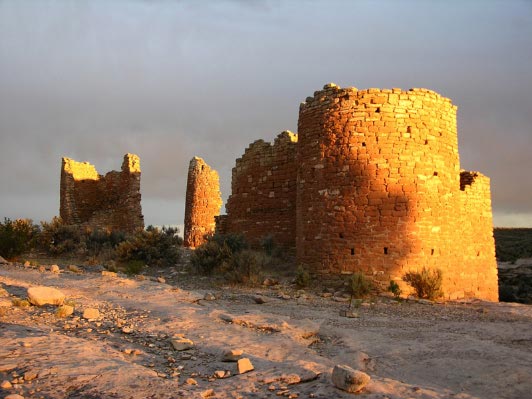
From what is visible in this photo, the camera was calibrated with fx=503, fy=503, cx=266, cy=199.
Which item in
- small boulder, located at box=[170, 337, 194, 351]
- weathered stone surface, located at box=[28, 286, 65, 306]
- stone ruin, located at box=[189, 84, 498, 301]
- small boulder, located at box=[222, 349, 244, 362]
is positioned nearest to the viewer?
small boulder, located at box=[222, 349, 244, 362]

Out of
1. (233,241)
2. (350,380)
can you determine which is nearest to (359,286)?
(233,241)

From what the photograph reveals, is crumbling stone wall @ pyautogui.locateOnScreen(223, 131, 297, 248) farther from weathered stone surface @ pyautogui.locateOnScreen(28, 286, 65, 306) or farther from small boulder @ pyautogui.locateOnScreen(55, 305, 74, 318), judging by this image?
small boulder @ pyautogui.locateOnScreen(55, 305, 74, 318)

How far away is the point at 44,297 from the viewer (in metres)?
6.96

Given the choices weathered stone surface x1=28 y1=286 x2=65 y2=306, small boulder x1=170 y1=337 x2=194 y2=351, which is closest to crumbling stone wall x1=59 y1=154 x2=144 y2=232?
weathered stone surface x1=28 y1=286 x2=65 y2=306

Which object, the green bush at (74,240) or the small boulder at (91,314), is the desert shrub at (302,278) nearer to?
the small boulder at (91,314)

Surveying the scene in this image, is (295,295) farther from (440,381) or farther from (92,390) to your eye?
(92,390)

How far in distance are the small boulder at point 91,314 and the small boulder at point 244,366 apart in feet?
8.50

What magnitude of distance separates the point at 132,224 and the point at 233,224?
7.46 metres

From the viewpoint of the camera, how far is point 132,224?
21.9 meters

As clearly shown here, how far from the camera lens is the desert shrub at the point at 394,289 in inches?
413

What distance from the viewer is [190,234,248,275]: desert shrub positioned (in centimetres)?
1346

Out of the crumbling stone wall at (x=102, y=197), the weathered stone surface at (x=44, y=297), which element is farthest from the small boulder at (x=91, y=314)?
the crumbling stone wall at (x=102, y=197)

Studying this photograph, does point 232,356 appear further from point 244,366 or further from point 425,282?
point 425,282

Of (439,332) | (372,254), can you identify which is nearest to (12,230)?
(372,254)
